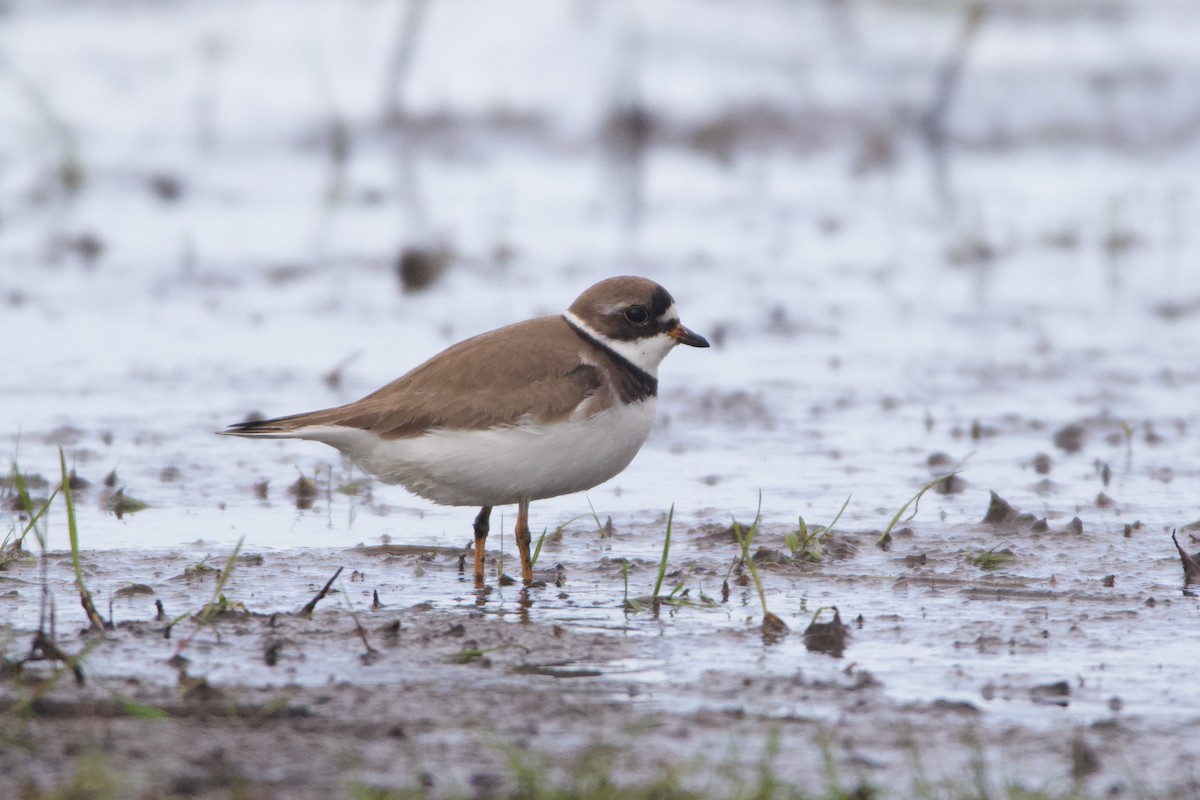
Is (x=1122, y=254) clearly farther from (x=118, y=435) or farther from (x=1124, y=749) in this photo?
(x=1124, y=749)

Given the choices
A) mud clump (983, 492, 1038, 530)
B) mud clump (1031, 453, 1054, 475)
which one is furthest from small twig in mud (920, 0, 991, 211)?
mud clump (983, 492, 1038, 530)

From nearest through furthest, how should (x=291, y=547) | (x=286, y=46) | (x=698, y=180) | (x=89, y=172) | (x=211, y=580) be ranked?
1. (x=211, y=580)
2. (x=291, y=547)
3. (x=89, y=172)
4. (x=698, y=180)
5. (x=286, y=46)

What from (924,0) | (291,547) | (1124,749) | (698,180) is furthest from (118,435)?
(924,0)

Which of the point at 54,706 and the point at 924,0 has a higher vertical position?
the point at 924,0

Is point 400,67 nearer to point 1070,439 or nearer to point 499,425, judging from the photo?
point 1070,439

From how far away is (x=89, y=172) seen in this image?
14742 mm

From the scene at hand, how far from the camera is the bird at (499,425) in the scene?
5.56 meters

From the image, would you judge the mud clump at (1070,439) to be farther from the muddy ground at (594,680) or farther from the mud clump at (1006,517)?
the muddy ground at (594,680)

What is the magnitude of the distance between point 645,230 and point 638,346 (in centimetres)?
720

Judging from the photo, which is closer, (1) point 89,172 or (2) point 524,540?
(2) point 524,540

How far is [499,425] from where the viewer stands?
5586 millimetres

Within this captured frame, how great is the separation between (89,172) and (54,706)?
1144 cm

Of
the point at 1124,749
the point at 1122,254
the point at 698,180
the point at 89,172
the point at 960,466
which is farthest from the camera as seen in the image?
the point at 698,180

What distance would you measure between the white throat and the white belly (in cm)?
37
